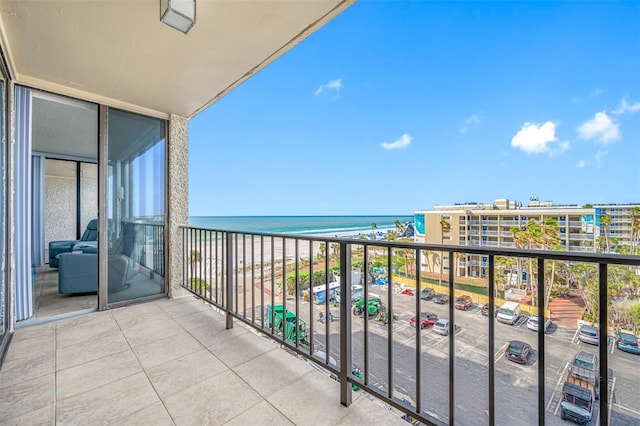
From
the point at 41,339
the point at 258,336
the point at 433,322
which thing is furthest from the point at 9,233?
the point at 433,322

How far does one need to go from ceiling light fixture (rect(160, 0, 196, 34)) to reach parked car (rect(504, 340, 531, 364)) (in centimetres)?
222

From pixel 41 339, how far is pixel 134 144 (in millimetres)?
2037

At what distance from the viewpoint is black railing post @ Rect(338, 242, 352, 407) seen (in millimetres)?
1424

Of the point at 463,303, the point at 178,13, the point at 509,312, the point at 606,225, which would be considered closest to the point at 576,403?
the point at 509,312

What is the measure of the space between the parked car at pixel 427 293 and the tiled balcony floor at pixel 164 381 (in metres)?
0.62

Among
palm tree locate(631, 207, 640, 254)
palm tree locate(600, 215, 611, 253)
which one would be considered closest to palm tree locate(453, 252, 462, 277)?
palm tree locate(600, 215, 611, 253)

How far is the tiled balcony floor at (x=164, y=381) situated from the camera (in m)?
1.35

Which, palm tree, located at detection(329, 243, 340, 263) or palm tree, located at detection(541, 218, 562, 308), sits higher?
palm tree, located at detection(329, 243, 340, 263)

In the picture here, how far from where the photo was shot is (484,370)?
112 centimetres

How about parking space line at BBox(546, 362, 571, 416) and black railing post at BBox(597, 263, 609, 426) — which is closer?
black railing post at BBox(597, 263, 609, 426)

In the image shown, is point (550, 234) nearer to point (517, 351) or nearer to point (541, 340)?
point (517, 351)

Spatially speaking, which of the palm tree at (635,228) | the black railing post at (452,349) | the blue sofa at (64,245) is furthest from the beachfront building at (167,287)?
the palm tree at (635,228)

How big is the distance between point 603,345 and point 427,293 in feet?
1.81

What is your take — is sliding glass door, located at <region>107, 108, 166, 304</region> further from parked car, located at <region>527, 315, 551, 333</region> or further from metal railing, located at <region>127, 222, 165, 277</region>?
parked car, located at <region>527, 315, 551, 333</region>
